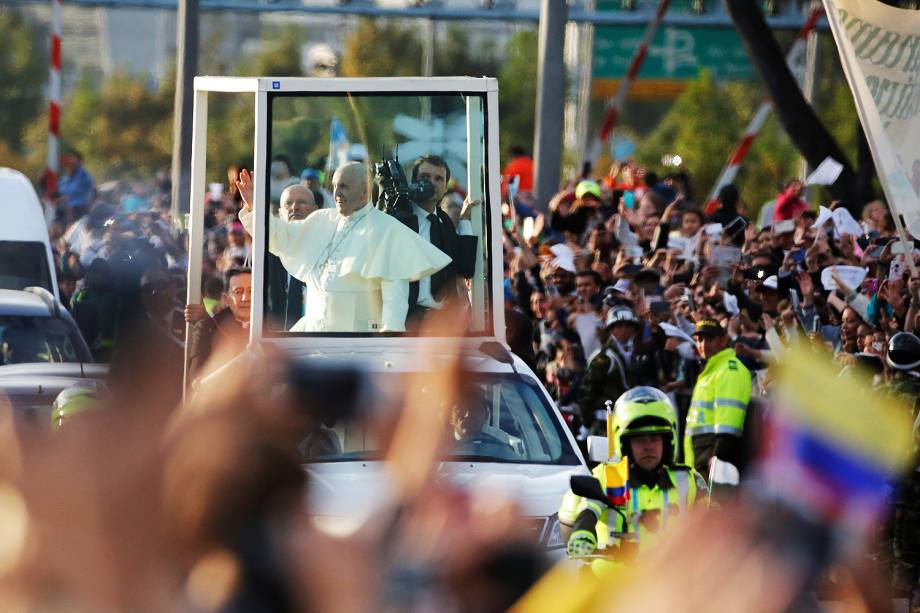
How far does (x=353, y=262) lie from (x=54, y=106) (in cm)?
1208

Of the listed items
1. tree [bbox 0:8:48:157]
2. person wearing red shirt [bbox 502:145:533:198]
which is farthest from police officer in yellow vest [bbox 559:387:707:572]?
tree [bbox 0:8:48:157]

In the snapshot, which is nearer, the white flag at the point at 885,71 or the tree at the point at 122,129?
the white flag at the point at 885,71

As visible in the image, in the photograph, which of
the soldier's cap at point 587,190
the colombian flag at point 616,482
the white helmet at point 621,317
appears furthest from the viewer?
the soldier's cap at point 587,190

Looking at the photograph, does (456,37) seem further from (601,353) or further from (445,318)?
(445,318)

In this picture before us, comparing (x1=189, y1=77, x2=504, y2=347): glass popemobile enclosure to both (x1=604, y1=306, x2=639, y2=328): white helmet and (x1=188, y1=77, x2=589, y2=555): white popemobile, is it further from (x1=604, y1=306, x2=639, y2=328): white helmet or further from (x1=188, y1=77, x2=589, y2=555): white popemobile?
(x1=604, y1=306, x2=639, y2=328): white helmet

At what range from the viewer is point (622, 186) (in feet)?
65.0

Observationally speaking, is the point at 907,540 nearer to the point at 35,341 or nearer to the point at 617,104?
the point at 35,341

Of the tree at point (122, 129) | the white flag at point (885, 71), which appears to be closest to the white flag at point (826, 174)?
the white flag at point (885, 71)

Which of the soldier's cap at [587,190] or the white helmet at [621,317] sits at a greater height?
the soldier's cap at [587,190]

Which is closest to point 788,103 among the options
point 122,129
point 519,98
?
point 519,98

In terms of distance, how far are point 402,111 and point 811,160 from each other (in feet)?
30.1

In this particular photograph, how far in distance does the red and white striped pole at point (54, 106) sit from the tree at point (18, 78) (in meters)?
45.1

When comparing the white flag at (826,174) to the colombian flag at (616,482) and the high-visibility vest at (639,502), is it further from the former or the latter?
the colombian flag at (616,482)

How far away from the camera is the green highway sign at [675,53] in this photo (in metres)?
45.3
